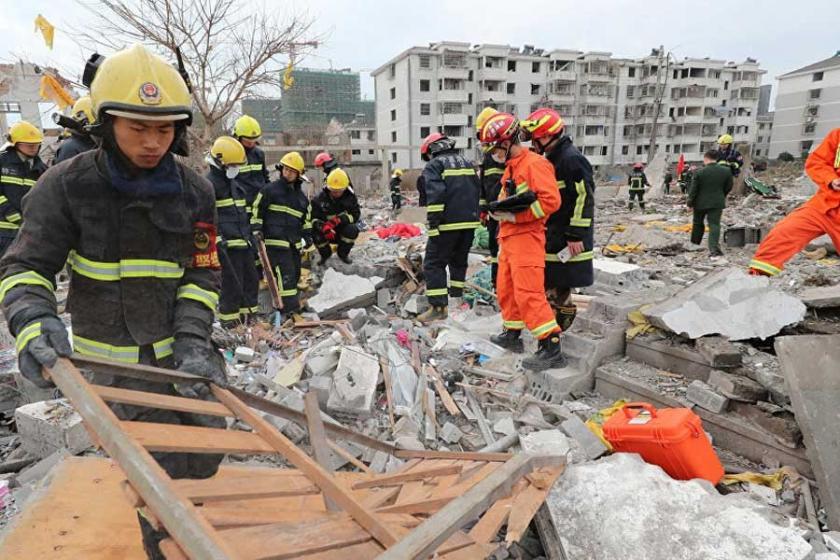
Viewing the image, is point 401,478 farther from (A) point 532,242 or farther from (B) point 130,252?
(A) point 532,242

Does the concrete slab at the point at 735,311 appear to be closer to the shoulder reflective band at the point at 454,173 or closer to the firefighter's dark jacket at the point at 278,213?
the shoulder reflective band at the point at 454,173

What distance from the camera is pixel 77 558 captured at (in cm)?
215

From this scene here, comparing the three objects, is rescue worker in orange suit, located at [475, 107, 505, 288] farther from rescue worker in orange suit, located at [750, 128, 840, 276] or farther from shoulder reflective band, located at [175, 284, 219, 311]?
shoulder reflective band, located at [175, 284, 219, 311]

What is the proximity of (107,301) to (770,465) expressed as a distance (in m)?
3.62

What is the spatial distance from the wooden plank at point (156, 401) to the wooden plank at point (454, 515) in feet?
2.91

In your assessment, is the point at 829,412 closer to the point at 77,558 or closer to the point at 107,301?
the point at 107,301

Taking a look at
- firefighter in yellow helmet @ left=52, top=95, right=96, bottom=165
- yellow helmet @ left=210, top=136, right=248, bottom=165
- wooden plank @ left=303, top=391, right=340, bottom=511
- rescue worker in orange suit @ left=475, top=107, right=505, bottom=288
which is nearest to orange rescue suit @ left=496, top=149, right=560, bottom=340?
rescue worker in orange suit @ left=475, top=107, right=505, bottom=288

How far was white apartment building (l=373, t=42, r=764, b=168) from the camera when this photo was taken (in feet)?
142

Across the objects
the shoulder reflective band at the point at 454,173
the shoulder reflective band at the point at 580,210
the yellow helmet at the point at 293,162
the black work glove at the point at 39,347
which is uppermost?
the yellow helmet at the point at 293,162

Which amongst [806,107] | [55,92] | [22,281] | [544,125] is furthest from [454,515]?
[806,107]

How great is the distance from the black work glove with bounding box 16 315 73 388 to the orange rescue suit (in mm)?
3067

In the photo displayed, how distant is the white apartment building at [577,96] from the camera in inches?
1702

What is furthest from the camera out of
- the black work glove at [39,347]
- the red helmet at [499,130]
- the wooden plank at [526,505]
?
the red helmet at [499,130]

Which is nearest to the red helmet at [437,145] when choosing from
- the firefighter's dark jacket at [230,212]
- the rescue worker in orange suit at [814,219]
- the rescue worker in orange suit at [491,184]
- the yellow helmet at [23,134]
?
the rescue worker in orange suit at [491,184]
